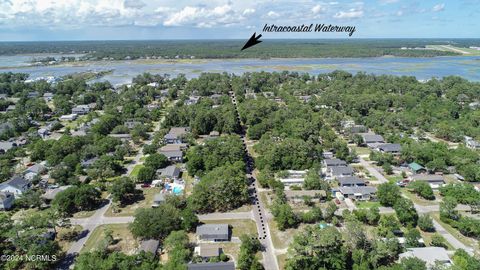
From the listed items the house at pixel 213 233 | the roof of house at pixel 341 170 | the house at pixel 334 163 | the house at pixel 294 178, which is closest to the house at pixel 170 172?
the house at pixel 213 233

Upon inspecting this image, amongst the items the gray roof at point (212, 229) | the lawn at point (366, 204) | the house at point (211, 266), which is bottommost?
the gray roof at point (212, 229)

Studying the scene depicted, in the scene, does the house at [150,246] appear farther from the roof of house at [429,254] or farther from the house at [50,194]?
the roof of house at [429,254]

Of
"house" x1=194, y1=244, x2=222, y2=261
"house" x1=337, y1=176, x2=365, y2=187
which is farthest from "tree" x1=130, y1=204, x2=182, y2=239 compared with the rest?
"house" x1=337, y1=176, x2=365, y2=187

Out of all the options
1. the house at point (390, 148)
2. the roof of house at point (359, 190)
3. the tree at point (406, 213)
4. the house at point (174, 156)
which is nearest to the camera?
the tree at point (406, 213)

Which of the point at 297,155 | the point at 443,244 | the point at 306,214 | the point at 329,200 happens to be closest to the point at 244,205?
the point at 306,214

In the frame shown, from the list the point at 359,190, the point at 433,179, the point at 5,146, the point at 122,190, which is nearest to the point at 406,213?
the point at 359,190

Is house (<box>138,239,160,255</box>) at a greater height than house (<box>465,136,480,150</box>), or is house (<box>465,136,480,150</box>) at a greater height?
house (<box>465,136,480,150</box>)

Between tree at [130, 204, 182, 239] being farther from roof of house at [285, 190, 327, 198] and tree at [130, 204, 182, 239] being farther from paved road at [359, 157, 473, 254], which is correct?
paved road at [359, 157, 473, 254]
